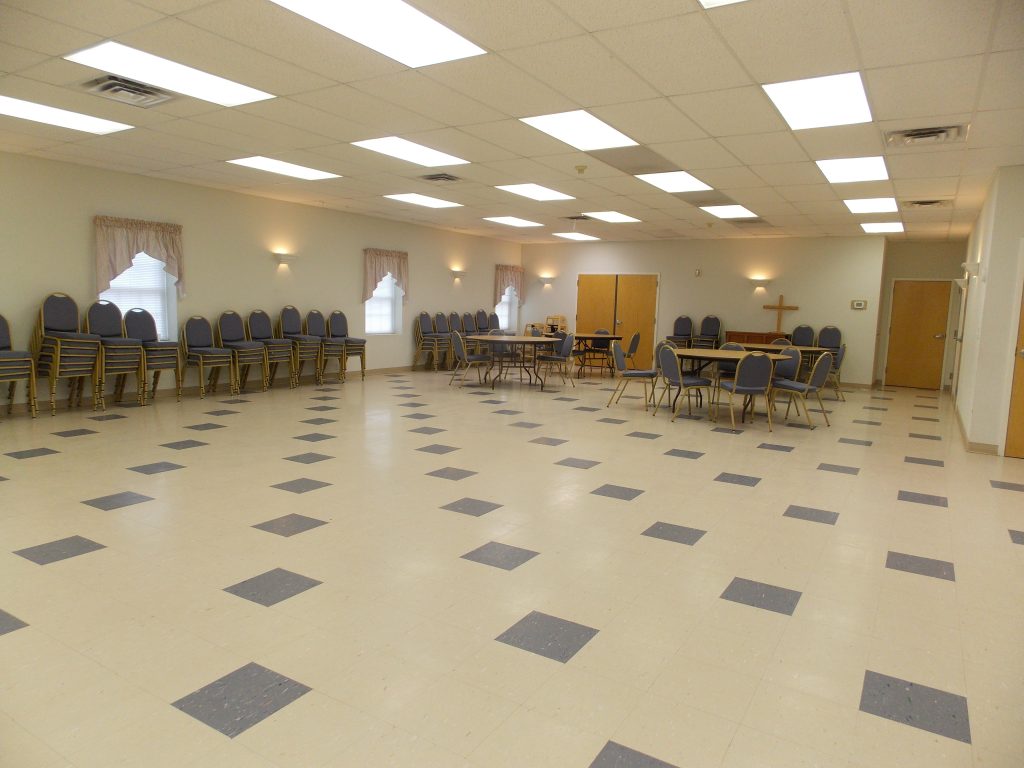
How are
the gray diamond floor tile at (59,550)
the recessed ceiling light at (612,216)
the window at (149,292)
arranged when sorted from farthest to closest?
the recessed ceiling light at (612,216) → the window at (149,292) → the gray diamond floor tile at (59,550)

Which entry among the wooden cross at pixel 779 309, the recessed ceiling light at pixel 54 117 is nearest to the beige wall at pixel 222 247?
the recessed ceiling light at pixel 54 117

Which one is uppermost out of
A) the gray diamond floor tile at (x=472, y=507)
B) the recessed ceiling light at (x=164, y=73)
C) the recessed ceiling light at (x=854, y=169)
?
the recessed ceiling light at (x=854, y=169)

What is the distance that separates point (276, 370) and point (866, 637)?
26.0ft

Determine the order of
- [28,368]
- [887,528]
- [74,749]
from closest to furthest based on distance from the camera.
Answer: [74,749] → [887,528] → [28,368]

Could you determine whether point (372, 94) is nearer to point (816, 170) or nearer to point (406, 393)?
point (816, 170)

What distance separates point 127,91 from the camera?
417 cm

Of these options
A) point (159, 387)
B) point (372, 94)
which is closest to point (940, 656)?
point (372, 94)

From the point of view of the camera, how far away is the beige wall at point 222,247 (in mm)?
6215

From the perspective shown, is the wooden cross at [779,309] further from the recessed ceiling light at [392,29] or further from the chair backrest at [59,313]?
the chair backrest at [59,313]

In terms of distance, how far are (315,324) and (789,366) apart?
635 cm

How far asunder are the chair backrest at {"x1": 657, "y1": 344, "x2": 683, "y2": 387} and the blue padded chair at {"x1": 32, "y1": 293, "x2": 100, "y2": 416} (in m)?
5.84

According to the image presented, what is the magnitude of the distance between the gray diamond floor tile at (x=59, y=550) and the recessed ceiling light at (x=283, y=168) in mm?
4233

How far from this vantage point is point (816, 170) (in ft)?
19.1

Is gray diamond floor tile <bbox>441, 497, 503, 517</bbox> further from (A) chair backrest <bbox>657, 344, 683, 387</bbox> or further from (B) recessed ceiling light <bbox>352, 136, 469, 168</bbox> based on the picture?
(A) chair backrest <bbox>657, 344, 683, 387</bbox>
